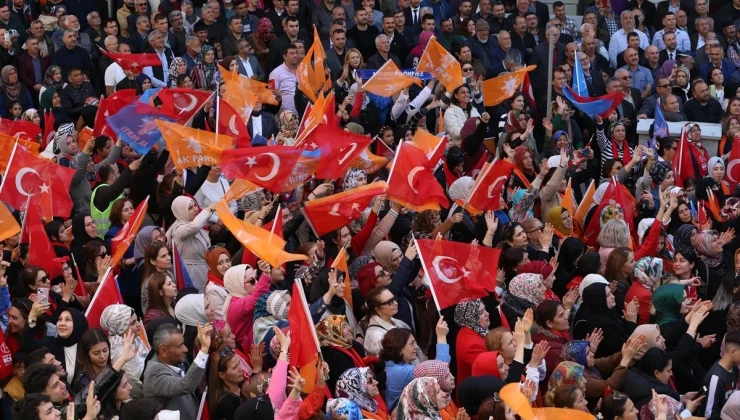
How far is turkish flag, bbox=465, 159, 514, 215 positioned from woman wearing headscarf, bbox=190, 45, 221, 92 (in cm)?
421

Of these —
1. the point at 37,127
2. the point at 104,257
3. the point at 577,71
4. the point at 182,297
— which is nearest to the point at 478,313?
the point at 182,297

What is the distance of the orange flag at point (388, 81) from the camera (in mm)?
16000

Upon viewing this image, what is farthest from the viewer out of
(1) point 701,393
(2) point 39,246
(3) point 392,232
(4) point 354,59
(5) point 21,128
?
(4) point 354,59

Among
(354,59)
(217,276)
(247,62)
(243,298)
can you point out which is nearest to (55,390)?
(243,298)

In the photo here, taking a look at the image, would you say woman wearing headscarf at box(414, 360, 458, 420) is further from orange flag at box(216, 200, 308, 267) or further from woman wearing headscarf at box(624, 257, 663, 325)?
woman wearing headscarf at box(624, 257, 663, 325)

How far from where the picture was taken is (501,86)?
54.2 feet

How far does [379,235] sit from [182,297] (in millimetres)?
2378

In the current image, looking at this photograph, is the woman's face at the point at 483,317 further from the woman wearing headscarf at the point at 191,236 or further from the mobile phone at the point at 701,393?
the woman wearing headscarf at the point at 191,236

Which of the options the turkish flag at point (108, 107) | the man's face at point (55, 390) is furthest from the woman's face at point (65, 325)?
the turkish flag at point (108, 107)

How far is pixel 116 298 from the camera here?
1081 cm

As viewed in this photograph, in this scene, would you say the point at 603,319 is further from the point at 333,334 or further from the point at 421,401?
the point at 421,401

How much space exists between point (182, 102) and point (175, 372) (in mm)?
5273

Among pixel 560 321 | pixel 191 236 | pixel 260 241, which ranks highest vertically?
pixel 260 241

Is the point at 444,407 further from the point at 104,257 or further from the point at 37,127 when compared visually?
the point at 37,127
